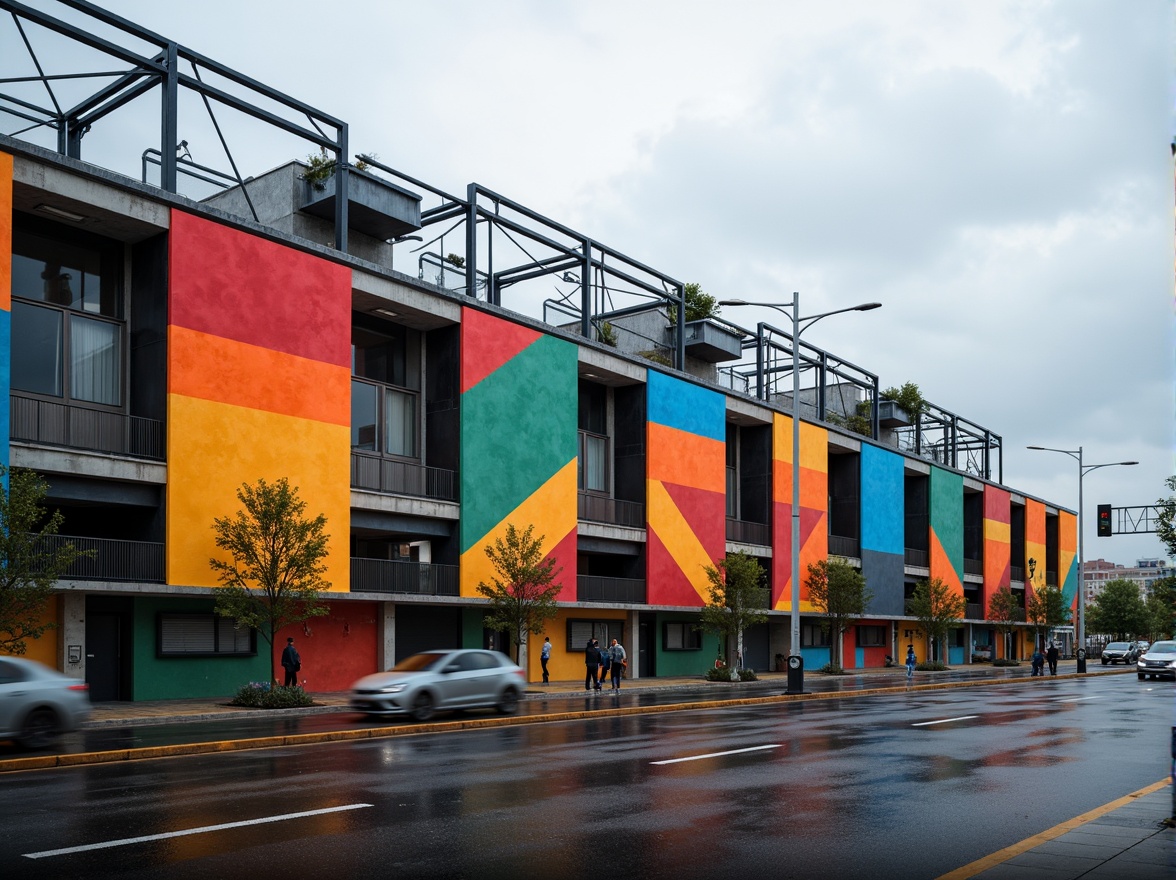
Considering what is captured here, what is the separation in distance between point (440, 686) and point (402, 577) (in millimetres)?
9788

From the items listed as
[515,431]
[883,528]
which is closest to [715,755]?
[515,431]

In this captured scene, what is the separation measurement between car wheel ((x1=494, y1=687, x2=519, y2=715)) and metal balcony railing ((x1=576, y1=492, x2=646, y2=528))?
49.9ft

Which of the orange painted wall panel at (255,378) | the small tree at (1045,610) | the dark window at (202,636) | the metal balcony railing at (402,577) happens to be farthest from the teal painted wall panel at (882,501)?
the dark window at (202,636)

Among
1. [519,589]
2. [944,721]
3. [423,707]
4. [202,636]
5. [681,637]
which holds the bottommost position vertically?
[681,637]

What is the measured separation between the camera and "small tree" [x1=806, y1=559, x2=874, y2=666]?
4994 centimetres

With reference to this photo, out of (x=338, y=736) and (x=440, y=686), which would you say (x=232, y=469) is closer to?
(x=440, y=686)

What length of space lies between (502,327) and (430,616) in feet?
31.4

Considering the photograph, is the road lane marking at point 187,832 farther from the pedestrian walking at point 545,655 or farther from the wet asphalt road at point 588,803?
the pedestrian walking at point 545,655

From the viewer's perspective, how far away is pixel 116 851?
876 centimetres

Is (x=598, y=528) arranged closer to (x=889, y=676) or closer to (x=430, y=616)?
(x=430, y=616)

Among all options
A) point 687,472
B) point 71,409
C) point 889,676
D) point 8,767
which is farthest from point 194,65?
point 889,676

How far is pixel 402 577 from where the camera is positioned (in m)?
32.2

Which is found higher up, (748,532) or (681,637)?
(748,532)

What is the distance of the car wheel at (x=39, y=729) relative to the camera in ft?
53.3
